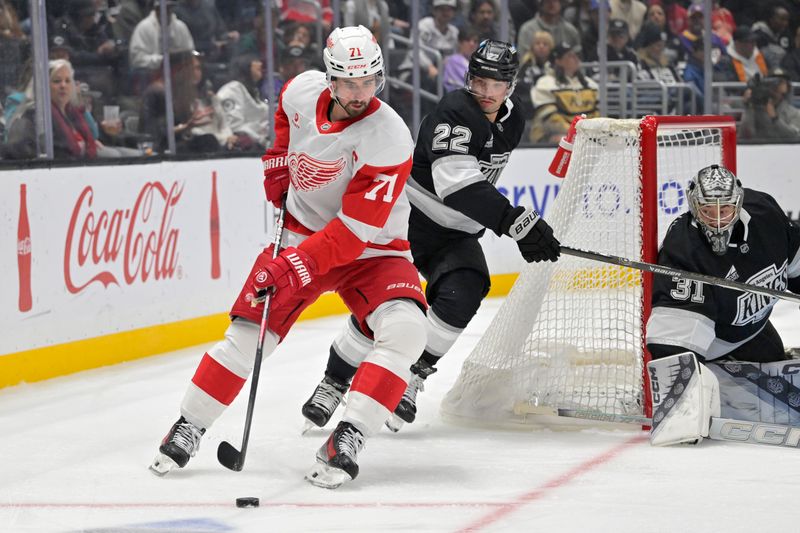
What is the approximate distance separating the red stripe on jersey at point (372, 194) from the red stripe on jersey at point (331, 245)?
44 mm

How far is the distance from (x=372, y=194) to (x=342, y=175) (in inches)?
6.2

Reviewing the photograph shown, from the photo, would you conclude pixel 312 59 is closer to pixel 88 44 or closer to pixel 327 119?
pixel 88 44

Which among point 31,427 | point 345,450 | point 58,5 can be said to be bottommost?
point 31,427

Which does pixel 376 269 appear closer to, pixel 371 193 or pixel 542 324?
pixel 371 193

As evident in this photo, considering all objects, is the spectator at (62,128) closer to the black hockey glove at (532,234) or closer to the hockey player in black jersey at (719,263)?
the black hockey glove at (532,234)

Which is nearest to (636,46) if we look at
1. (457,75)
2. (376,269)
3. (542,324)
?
(457,75)

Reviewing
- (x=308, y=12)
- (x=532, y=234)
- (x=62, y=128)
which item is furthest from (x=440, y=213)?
(x=308, y=12)

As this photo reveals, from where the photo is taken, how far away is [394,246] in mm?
3127

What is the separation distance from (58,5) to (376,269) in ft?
7.71

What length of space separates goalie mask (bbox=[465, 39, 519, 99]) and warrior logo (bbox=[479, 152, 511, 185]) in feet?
0.75

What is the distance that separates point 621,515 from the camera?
265 cm

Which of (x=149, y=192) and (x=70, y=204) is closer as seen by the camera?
(x=70, y=204)

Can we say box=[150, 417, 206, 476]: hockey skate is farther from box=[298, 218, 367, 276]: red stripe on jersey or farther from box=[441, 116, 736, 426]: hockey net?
box=[441, 116, 736, 426]: hockey net

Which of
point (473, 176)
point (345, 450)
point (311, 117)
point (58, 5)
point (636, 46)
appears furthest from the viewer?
A: point (636, 46)
